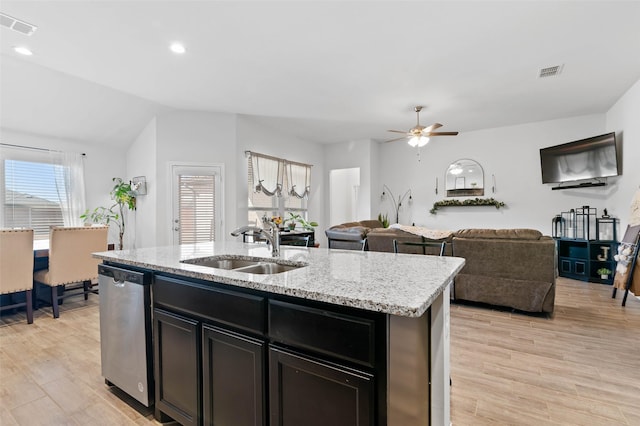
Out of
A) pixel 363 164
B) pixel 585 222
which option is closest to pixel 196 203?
pixel 363 164

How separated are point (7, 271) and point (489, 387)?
15.1 feet

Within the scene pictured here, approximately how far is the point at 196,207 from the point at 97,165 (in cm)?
198

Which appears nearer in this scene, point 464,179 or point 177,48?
point 177,48

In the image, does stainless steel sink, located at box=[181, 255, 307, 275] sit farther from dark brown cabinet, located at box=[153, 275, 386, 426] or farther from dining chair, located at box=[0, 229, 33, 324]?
dining chair, located at box=[0, 229, 33, 324]

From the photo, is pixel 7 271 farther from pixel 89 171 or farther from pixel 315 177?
pixel 315 177

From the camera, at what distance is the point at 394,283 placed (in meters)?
1.20

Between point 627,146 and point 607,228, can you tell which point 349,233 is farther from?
point 607,228

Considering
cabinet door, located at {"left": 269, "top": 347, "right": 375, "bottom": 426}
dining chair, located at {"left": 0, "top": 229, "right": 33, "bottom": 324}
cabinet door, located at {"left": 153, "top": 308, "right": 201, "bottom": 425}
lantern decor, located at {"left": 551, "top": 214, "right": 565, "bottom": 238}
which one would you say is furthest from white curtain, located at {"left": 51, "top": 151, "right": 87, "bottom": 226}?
lantern decor, located at {"left": 551, "top": 214, "right": 565, "bottom": 238}

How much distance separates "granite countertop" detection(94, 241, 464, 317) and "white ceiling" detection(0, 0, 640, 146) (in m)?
2.09

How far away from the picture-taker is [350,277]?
133cm

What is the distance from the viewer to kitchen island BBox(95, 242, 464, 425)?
1015 millimetres

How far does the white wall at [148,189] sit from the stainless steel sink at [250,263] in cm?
350

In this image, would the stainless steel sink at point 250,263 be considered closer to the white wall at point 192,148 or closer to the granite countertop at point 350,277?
the granite countertop at point 350,277

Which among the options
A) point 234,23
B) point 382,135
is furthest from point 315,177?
point 234,23
